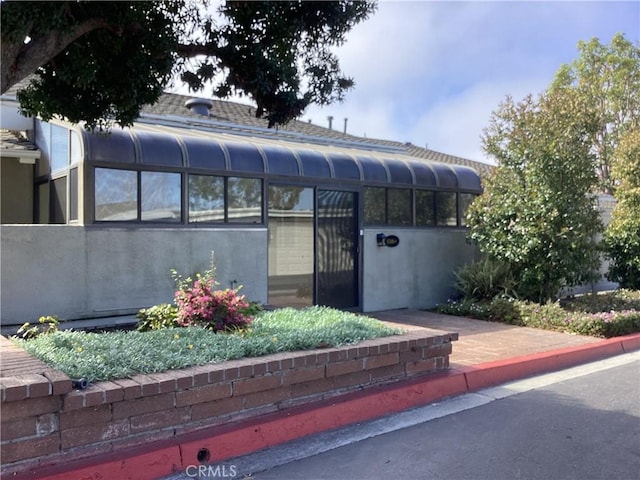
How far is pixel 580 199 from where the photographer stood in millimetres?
10461

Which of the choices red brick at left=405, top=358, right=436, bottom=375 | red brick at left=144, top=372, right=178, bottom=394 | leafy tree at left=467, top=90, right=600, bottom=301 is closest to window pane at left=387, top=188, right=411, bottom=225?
leafy tree at left=467, top=90, right=600, bottom=301

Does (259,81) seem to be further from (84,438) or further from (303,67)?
(84,438)

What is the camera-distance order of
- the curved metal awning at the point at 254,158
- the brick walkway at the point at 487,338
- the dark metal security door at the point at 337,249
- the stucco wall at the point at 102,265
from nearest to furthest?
the brick walkway at the point at 487,338
the stucco wall at the point at 102,265
the curved metal awning at the point at 254,158
the dark metal security door at the point at 337,249

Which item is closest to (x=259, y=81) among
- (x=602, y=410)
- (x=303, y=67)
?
(x=303, y=67)

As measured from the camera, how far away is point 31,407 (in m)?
3.54

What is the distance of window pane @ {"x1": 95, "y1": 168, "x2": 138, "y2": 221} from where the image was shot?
8.38 meters

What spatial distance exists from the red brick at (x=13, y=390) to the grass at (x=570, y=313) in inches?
333

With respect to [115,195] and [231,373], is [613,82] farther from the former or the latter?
[231,373]

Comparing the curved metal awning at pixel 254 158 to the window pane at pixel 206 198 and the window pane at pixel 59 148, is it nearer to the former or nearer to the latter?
the window pane at pixel 206 198

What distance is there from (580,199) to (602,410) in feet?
19.3

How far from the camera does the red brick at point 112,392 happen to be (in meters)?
3.80

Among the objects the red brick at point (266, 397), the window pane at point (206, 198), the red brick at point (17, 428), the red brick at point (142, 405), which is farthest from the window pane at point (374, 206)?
the red brick at point (17, 428)

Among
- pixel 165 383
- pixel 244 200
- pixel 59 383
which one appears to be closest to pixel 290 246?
pixel 244 200

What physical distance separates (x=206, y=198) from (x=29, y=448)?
6.29 metres
